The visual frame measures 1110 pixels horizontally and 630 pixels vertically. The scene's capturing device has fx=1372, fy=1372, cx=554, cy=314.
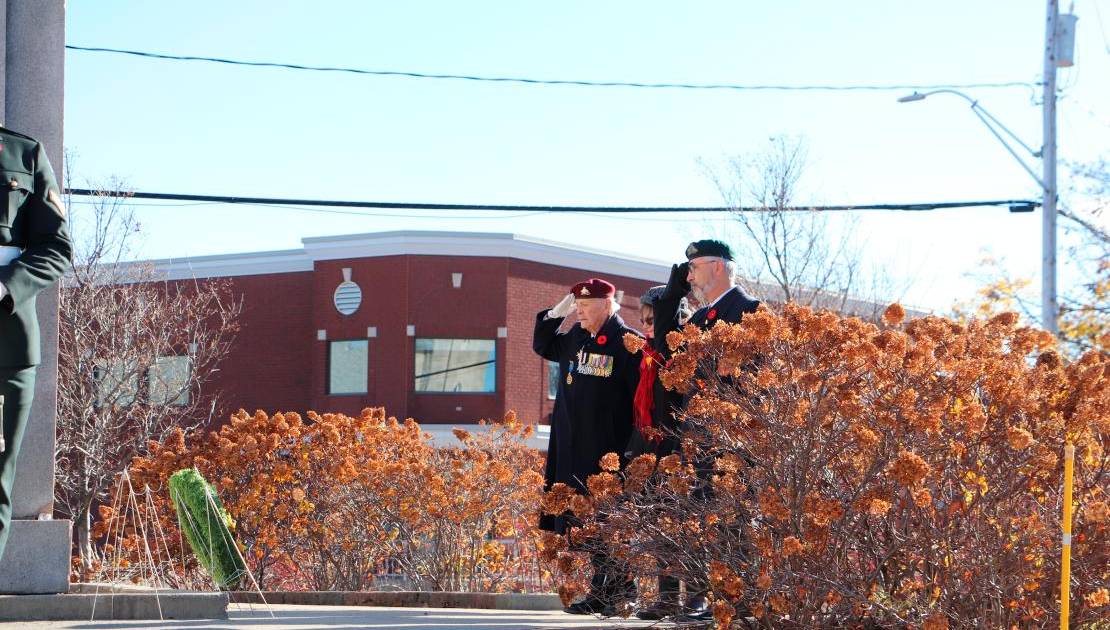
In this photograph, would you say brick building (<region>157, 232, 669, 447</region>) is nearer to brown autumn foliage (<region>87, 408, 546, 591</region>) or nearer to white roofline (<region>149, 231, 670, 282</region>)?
white roofline (<region>149, 231, 670, 282</region>)

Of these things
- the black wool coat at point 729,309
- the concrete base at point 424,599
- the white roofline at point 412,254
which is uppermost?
the white roofline at point 412,254

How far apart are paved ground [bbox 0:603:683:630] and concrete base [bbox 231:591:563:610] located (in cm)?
171

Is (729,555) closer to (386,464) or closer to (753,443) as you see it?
(753,443)

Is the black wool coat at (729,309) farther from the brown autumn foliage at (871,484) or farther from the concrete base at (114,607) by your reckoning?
the concrete base at (114,607)

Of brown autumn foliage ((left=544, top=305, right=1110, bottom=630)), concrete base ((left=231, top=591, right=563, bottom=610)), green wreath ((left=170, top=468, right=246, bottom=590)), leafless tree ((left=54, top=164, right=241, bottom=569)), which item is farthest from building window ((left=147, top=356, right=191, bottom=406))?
brown autumn foliage ((left=544, top=305, right=1110, bottom=630))

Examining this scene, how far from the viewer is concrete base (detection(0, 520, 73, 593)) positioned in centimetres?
654

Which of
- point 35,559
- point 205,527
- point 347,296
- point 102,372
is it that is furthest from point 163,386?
point 35,559

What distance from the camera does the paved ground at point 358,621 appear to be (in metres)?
6.35

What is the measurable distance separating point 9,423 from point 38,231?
2.36 feet

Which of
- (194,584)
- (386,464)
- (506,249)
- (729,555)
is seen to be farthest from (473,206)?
(729,555)

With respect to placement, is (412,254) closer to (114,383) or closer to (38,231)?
(114,383)

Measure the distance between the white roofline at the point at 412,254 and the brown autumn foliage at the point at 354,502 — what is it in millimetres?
20925

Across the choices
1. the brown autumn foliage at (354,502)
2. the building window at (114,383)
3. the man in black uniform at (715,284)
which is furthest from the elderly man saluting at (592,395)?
the building window at (114,383)

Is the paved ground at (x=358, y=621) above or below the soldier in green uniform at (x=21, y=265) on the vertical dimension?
below
